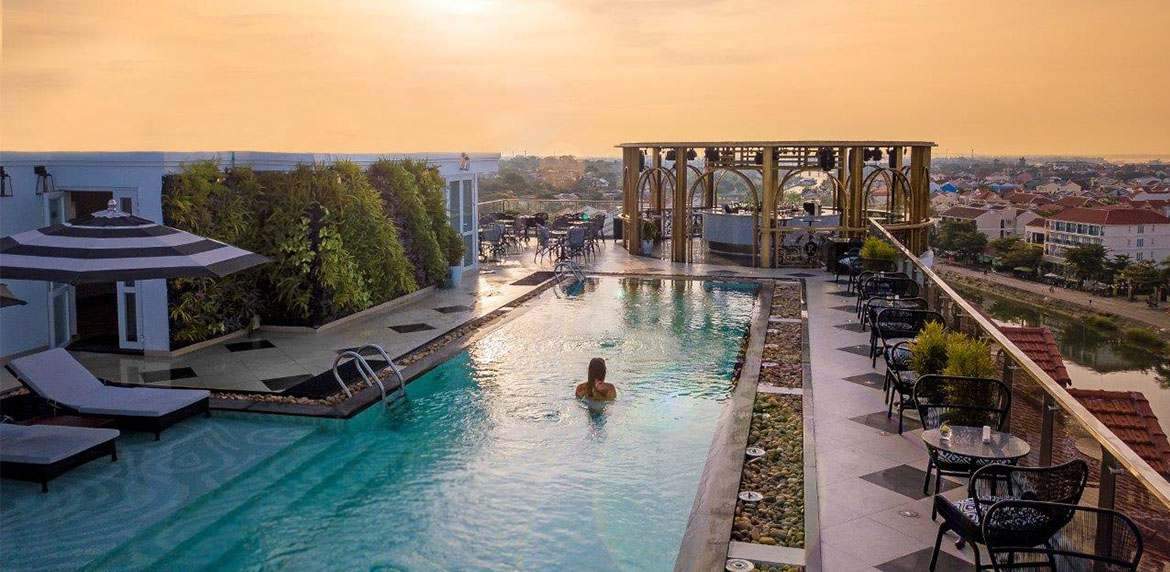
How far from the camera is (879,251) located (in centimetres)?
1230

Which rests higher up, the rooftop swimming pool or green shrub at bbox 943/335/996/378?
green shrub at bbox 943/335/996/378

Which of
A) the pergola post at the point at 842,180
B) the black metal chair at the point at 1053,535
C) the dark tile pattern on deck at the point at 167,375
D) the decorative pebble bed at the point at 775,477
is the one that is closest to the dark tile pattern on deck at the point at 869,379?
the decorative pebble bed at the point at 775,477

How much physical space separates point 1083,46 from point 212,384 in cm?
7014

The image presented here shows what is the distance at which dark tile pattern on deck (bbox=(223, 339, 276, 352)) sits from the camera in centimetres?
1034

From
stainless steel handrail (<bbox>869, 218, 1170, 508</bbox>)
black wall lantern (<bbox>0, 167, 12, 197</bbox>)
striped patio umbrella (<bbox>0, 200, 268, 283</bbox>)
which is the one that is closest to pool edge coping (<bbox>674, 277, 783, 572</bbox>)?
stainless steel handrail (<bbox>869, 218, 1170, 508</bbox>)

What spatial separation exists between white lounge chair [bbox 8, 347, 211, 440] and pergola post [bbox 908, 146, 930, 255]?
15617mm

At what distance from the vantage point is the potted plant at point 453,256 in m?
15.0

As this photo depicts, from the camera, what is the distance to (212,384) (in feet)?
28.7

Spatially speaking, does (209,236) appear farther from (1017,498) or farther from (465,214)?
(1017,498)

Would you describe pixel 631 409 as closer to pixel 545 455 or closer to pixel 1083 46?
pixel 545 455

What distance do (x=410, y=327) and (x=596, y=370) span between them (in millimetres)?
4128

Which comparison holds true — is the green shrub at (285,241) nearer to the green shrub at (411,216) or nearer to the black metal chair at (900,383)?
the green shrub at (411,216)

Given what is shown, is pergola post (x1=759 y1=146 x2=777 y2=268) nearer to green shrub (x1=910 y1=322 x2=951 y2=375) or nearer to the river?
green shrub (x1=910 y1=322 x2=951 y2=375)

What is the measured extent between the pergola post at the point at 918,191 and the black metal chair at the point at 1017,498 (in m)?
15.2
